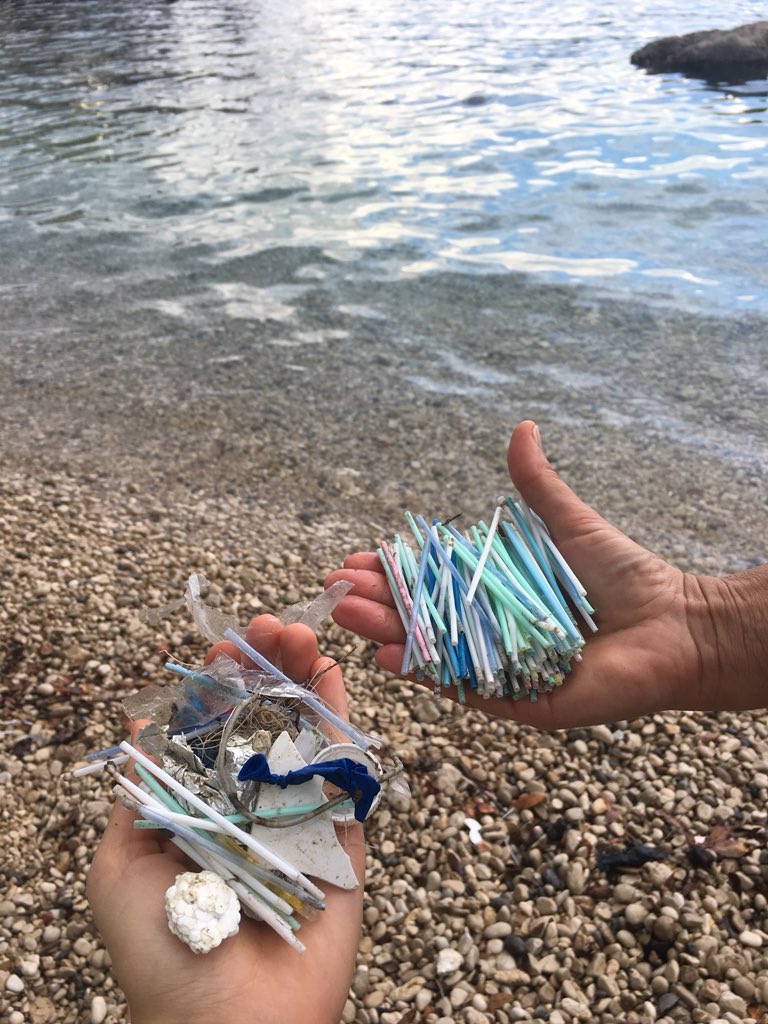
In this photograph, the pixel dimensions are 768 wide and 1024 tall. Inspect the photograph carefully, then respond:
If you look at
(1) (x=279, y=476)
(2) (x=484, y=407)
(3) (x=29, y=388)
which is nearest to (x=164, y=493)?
(1) (x=279, y=476)

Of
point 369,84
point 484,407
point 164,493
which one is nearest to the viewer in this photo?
point 164,493

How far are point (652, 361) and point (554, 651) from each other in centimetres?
620

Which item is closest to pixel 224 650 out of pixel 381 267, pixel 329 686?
pixel 329 686

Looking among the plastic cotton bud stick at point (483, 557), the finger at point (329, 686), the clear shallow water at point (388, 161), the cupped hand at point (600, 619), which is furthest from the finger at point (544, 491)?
the clear shallow water at point (388, 161)

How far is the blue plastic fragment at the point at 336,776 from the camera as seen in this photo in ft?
8.48

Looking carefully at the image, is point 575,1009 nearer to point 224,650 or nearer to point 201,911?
point 201,911

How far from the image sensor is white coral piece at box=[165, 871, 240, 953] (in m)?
2.28

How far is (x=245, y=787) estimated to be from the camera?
268 cm

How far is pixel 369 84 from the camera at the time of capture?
20.1 metres

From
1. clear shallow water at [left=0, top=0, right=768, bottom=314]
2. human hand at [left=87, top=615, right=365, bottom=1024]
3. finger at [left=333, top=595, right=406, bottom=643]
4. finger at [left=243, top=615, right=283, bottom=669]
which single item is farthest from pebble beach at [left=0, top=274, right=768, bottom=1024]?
clear shallow water at [left=0, top=0, right=768, bottom=314]

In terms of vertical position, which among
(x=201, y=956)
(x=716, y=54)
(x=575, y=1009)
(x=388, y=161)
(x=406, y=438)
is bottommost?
(x=575, y=1009)

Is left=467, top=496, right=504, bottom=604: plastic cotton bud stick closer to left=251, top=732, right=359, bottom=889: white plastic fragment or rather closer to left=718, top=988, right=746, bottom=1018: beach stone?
left=251, top=732, right=359, bottom=889: white plastic fragment

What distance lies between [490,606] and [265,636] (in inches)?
34.9

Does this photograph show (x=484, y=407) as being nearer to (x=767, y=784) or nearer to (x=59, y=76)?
(x=767, y=784)
